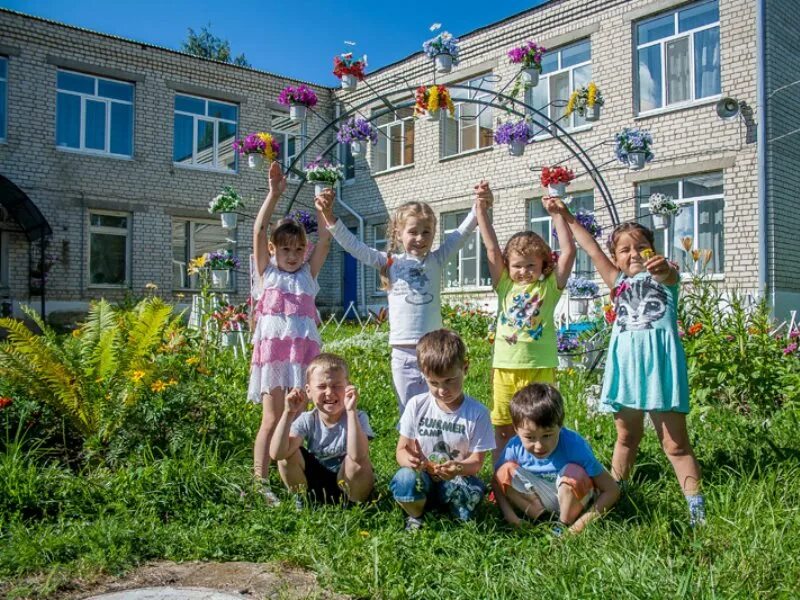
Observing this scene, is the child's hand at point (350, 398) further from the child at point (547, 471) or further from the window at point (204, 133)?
the window at point (204, 133)

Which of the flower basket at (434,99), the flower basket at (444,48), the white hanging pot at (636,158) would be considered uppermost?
the flower basket at (444,48)

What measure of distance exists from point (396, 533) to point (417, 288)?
4.22 feet

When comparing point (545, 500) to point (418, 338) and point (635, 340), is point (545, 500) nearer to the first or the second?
point (635, 340)

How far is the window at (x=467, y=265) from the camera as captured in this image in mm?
14969

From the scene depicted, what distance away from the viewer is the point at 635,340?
10.1 feet

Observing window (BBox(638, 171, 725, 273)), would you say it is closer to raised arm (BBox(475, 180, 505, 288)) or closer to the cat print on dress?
raised arm (BBox(475, 180, 505, 288))

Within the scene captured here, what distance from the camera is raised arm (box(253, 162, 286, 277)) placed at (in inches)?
141

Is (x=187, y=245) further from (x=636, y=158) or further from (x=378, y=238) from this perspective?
(x=636, y=158)

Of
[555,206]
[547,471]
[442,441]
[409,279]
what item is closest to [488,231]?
[555,206]

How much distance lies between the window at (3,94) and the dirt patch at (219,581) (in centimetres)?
1394

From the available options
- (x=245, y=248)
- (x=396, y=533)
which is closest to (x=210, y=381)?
(x=396, y=533)

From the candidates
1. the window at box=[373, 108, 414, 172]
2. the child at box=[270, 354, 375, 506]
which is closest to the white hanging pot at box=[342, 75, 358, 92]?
the child at box=[270, 354, 375, 506]

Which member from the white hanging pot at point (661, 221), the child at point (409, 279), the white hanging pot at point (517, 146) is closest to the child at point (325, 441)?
the child at point (409, 279)

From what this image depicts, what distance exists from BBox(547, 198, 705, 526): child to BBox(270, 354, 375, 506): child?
1.15m
